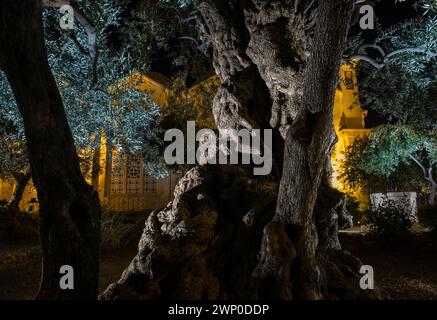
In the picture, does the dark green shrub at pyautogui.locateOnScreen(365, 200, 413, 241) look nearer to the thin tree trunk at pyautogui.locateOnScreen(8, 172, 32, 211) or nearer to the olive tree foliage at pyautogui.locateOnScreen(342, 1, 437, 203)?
the olive tree foliage at pyautogui.locateOnScreen(342, 1, 437, 203)

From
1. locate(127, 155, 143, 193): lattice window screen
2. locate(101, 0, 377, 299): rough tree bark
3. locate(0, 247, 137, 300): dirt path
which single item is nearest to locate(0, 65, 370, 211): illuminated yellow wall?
locate(127, 155, 143, 193): lattice window screen

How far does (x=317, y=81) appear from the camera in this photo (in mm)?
4523

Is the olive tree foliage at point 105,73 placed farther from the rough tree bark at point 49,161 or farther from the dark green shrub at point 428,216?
the dark green shrub at point 428,216

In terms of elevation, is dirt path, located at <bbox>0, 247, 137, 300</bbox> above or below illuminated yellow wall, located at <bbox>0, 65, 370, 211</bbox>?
below

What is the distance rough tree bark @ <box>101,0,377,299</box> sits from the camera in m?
4.57

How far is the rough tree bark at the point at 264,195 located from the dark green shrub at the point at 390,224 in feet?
20.3

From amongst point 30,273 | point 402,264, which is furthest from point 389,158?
point 30,273

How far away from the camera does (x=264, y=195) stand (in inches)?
226

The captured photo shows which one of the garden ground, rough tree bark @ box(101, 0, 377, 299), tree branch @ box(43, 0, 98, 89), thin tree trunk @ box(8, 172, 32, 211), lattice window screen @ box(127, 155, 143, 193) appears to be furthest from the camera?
lattice window screen @ box(127, 155, 143, 193)

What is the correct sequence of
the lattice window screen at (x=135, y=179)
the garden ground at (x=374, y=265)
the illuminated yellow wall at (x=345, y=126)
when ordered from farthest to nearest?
1. the lattice window screen at (x=135, y=179)
2. the illuminated yellow wall at (x=345, y=126)
3. the garden ground at (x=374, y=265)

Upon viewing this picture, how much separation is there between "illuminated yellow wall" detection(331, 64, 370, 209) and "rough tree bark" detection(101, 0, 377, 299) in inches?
467

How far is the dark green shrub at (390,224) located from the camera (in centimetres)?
1141

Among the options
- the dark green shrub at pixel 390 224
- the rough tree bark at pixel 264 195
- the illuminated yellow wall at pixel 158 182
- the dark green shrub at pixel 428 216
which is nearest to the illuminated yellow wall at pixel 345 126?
the illuminated yellow wall at pixel 158 182

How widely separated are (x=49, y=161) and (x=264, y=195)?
301 centimetres
